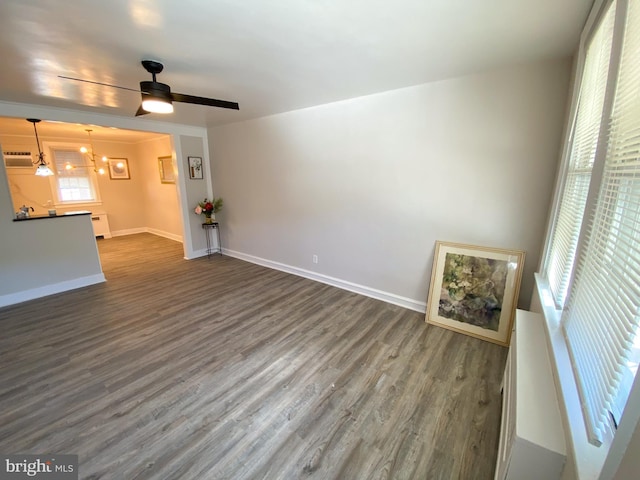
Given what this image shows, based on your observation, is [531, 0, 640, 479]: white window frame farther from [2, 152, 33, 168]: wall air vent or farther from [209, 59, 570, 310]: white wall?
[2, 152, 33, 168]: wall air vent

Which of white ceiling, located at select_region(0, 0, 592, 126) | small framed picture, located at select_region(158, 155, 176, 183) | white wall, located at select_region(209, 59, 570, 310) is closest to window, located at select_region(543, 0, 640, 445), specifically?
white ceiling, located at select_region(0, 0, 592, 126)

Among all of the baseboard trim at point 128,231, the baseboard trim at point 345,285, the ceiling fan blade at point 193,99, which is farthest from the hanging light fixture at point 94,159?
the ceiling fan blade at point 193,99

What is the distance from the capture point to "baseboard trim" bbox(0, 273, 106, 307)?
11.3ft

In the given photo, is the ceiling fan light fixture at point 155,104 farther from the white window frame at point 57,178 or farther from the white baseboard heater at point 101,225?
the white baseboard heater at point 101,225

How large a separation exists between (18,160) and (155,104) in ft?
19.5

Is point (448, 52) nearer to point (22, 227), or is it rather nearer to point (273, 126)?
point (273, 126)

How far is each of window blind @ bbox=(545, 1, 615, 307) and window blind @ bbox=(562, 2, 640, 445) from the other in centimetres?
30

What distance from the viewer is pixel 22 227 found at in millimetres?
3525

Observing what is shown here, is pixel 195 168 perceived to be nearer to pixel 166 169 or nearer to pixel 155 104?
pixel 166 169

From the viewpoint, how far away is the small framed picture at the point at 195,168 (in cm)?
510

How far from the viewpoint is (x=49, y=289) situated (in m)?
3.75

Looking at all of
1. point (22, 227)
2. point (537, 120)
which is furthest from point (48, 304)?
point (537, 120)

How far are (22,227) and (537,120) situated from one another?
601cm

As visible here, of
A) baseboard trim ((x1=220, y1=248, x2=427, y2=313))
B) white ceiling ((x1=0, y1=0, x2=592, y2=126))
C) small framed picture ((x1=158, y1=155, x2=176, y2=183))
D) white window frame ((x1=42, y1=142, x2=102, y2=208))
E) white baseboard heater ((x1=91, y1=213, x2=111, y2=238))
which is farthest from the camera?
white baseboard heater ((x1=91, y1=213, x2=111, y2=238))
